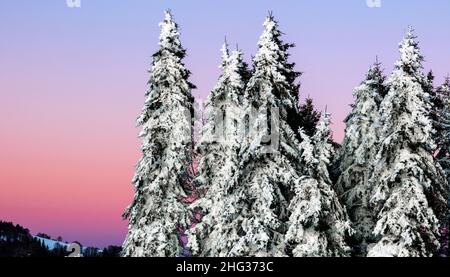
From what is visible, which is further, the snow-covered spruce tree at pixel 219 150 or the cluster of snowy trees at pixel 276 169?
the snow-covered spruce tree at pixel 219 150

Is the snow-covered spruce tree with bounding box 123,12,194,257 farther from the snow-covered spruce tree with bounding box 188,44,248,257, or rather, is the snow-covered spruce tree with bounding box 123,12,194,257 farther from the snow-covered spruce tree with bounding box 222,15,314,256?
the snow-covered spruce tree with bounding box 222,15,314,256

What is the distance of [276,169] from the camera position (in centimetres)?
3016

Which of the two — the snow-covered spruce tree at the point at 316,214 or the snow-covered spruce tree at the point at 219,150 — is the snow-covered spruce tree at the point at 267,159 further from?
the snow-covered spruce tree at the point at 219,150

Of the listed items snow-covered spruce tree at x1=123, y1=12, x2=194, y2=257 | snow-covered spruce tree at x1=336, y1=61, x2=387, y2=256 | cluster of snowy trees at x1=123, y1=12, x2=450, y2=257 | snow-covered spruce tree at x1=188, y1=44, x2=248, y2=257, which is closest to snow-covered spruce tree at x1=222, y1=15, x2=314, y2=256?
cluster of snowy trees at x1=123, y1=12, x2=450, y2=257

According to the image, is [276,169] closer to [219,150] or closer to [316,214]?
[316,214]

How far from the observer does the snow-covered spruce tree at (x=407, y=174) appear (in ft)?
91.7

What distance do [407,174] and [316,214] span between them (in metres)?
4.84

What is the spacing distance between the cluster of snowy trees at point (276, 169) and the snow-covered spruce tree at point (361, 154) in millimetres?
75

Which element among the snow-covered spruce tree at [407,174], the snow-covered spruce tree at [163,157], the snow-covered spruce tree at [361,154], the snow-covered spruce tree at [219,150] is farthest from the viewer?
the snow-covered spruce tree at [361,154]

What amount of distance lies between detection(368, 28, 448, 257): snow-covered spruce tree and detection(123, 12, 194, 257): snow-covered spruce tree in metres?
10.9

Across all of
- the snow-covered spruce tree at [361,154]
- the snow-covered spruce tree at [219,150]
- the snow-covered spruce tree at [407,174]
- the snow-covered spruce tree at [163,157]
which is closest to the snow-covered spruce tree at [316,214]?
the snow-covered spruce tree at [407,174]

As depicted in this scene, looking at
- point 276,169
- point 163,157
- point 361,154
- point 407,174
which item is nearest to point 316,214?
point 276,169
